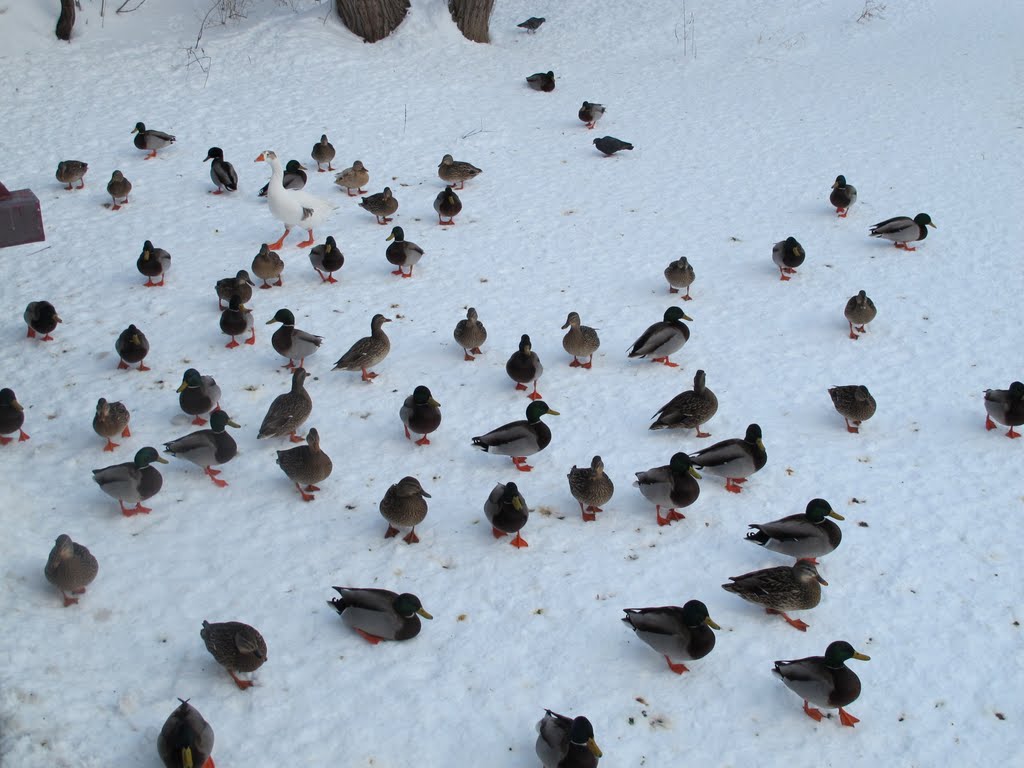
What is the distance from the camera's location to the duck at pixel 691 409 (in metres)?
7.59

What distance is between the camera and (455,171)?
492 inches

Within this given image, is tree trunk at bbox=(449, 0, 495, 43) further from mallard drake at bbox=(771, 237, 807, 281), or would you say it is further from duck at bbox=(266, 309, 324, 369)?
duck at bbox=(266, 309, 324, 369)

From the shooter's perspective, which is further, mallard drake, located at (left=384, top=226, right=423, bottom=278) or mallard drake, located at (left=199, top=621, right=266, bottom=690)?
mallard drake, located at (left=384, top=226, right=423, bottom=278)

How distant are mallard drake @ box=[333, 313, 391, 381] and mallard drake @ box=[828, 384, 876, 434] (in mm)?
4039

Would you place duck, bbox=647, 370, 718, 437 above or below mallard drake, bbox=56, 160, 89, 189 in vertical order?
above

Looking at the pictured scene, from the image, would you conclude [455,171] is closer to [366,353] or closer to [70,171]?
[366,353]

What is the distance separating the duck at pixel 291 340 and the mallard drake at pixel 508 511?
2.93m

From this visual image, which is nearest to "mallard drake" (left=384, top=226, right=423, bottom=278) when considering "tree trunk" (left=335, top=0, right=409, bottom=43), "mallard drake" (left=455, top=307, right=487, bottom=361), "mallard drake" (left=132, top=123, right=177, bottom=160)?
"mallard drake" (left=455, top=307, right=487, bottom=361)

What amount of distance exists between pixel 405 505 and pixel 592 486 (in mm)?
1353

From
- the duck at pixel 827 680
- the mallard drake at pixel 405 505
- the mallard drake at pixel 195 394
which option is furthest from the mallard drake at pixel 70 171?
the duck at pixel 827 680

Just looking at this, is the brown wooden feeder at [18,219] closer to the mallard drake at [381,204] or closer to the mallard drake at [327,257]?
the mallard drake at [327,257]

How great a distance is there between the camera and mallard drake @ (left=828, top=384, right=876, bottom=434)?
Answer: 762cm

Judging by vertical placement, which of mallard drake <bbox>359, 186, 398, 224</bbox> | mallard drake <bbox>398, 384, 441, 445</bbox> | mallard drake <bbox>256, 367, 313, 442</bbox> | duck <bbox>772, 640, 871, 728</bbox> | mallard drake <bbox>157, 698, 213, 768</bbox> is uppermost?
duck <bbox>772, 640, 871, 728</bbox>

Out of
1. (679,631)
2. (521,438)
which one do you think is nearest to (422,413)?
(521,438)
